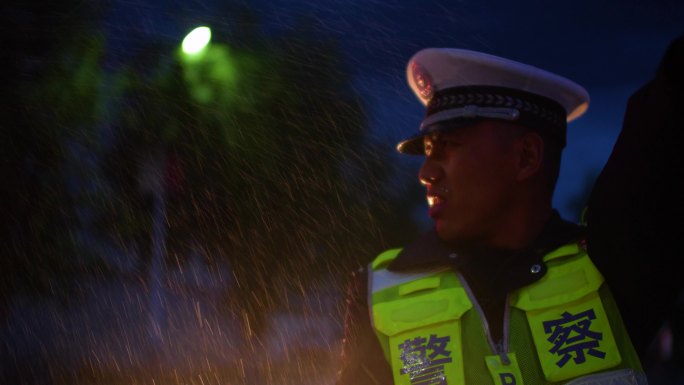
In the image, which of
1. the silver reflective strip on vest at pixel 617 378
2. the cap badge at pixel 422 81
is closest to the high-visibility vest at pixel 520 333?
the silver reflective strip on vest at pixel 617 378

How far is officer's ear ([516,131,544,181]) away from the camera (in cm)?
280

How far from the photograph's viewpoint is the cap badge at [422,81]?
10.4 ft

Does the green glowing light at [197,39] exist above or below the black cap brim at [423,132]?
above

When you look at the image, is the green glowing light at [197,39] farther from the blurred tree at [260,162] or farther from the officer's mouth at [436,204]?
the officer's mouth at [436,204]

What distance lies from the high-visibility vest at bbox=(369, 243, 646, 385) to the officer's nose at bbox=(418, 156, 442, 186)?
311 mm

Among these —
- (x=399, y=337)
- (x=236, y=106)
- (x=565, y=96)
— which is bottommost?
(x=399, y=337)

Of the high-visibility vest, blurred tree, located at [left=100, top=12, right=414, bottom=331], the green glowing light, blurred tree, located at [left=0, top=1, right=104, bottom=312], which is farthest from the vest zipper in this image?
blurred tree, located at [left=100, top=12, right=414, bottom=331]

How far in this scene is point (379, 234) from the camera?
1443cm

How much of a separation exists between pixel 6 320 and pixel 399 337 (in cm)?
957

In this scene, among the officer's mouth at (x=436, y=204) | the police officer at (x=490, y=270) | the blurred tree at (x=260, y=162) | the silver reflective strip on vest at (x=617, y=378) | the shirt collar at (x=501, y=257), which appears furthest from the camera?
the blurred tree at (x=260, y=162)

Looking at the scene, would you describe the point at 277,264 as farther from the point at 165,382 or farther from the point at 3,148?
the point at 3,148

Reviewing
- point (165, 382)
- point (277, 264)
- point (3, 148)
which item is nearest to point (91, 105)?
point (3, 148)

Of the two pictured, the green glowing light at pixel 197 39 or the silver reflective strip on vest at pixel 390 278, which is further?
the green glowing light at pixel 197 39

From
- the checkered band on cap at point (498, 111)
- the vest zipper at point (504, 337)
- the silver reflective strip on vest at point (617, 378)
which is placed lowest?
the silver reflective strip on vest at point (617, 378)
